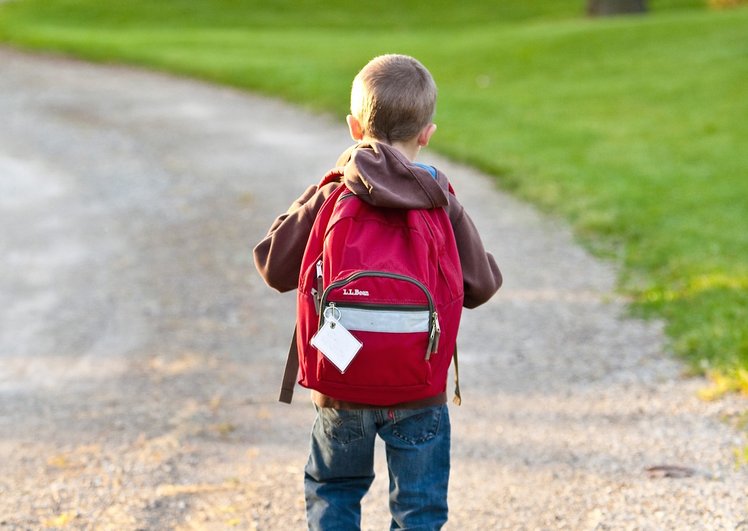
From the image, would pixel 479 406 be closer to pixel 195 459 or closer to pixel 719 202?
pixel 195 459

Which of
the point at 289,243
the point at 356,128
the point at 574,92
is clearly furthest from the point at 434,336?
the point at 574,92

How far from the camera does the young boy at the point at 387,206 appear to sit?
2.48 meters

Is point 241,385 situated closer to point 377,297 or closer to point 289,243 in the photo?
point 289,243

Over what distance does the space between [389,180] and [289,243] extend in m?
0.36

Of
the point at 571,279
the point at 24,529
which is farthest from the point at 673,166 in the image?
the point at 24,529

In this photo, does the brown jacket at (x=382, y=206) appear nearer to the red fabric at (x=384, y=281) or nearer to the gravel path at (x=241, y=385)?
the red fabric at (x=384, y=281)

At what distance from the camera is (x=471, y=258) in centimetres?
264

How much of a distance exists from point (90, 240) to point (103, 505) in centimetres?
400

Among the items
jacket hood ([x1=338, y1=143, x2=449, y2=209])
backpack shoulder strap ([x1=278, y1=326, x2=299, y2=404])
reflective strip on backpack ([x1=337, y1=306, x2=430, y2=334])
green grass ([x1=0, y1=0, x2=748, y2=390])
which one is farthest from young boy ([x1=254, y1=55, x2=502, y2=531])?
green grass ([x1=0, y1=0, x2=748, y2=390])

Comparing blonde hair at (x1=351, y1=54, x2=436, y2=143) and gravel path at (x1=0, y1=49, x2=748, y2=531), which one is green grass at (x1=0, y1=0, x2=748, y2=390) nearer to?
gravel path at (x1=0, y1=49, x2=748, y2=531)

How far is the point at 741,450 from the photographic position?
383 cm

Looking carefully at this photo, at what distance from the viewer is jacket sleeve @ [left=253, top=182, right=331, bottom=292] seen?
262 cm

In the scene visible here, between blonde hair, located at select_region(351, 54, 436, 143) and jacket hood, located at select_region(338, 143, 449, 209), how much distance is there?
7cm

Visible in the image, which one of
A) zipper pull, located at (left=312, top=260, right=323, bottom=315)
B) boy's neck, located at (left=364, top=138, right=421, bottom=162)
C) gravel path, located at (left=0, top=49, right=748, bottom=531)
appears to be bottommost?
gravel path, located at (left=0, top=49, right=748, bottom=531)
